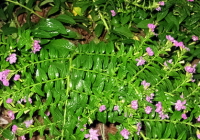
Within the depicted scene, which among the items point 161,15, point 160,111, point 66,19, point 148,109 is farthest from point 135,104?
point 161,15

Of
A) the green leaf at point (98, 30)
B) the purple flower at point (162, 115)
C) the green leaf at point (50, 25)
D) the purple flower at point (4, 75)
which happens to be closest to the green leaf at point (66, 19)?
the green leaf at point (50, 25)

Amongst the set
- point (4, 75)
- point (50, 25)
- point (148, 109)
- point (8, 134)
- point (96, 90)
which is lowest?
point (8, 134)

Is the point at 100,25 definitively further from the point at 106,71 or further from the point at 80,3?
the point at 106,71

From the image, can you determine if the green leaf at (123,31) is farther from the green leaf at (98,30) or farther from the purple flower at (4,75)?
the purple flower at (4,75)

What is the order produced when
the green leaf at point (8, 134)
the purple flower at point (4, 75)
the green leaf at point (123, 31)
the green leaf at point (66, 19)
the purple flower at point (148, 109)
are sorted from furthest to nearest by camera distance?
the green leaf at point (123, 31) → the green leaf at point (66, 19) → the green leaf at point (8, 134) → the purple flower at point (148, 109) → the purple flower at point (4, 75)

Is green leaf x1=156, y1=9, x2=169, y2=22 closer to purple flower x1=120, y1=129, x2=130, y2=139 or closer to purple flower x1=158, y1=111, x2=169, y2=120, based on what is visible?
purple flower x1=158, y1=111, x2=169, y2=120

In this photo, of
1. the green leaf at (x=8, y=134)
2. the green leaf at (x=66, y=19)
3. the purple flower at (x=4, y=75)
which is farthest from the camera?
the green leaf at (x=66, y=19)

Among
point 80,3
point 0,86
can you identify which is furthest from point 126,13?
point 0,86

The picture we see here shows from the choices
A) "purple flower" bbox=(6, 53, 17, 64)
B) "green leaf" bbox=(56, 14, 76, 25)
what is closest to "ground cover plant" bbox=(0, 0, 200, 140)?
"purple flower" bbox=(6, 53, 17, 64)

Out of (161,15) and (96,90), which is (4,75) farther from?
(161,15)

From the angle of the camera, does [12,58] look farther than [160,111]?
No

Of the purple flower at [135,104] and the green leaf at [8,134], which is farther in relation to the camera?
the green leaf at [8,134]
